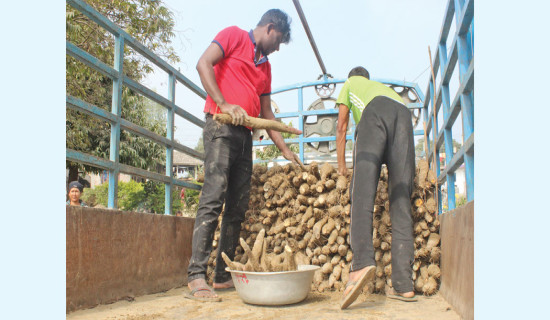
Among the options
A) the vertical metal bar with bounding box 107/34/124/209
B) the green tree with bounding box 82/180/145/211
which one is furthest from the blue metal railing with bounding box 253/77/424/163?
the green tree with bounding box 82/180/145/211

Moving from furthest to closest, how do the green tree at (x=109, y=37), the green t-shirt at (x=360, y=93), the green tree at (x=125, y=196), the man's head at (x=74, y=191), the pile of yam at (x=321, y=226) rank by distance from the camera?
the green tree at (x=125, y=196), the green tree at (x=109, y=37), the man's head at (x=74, y=191), the green t-shirt at (x=360, y=93), the pile of yam at (x=321, y=226)

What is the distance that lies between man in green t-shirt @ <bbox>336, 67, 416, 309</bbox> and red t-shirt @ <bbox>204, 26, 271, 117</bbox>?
833mm

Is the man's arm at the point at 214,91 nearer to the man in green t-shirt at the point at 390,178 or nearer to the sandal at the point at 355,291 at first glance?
the man in green t-shirt at the point at 390,178

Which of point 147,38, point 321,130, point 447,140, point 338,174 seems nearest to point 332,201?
point 338,174

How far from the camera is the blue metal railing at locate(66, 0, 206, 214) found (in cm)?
247

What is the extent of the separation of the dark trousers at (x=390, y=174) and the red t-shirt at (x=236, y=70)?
2.75 ft

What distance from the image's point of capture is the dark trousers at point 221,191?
9.28 feet

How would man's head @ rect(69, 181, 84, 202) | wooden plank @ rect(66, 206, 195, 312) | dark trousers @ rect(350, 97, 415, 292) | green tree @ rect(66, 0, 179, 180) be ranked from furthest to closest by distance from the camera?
green tree @ rect(66, 0, 179, 180) → man's head @ rect(69, 181, 84, 202) → dark trousers @ rect(350, 97, 415, 292) → wooden plank @ rect(66, 206, 195, 312)

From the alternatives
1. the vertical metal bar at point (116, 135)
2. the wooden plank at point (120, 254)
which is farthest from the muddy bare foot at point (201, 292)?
the vertical metal bar at point (116, 135)

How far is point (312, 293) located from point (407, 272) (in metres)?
0.73

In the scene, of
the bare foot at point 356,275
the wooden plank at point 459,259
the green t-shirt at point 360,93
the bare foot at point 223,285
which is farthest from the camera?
the bare foot at point 223,285

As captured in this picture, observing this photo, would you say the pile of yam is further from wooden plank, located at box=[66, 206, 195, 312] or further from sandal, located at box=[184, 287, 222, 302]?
wooden plank, located at box=[66, 206, 195, 312]

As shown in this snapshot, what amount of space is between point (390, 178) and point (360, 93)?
2.24 feet

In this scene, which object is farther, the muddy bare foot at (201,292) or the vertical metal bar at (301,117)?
the vertical metal bar at (301,117)
